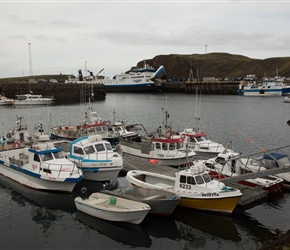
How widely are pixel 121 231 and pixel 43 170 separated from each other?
7.84m

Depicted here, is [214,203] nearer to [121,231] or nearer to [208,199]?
[208,199]

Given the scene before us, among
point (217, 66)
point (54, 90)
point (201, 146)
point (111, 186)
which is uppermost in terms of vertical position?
point (217, 66)

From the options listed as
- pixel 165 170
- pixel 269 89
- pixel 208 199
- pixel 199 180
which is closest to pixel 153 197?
pixel 199 180

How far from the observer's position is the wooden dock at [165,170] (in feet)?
63.7

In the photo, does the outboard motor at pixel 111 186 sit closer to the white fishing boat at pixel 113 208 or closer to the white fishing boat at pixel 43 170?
the white fishing boat at pixel 113 208

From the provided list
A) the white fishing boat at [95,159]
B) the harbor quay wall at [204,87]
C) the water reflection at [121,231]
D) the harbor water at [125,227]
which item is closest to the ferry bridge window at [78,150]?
the white fishing boat at [95,159]

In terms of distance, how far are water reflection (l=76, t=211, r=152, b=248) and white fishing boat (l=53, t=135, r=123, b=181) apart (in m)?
5.32

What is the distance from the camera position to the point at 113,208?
1694 centimetres

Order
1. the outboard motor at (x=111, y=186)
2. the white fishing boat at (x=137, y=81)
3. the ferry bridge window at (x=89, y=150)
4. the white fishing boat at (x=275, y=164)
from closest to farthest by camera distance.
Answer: the outboard motor at (x=111, y=186) → the white fishing boat at (x=275, y=164) → the ferry bridge window at (x=89, y=150) → the white fishing boat at (x=137, y=81)

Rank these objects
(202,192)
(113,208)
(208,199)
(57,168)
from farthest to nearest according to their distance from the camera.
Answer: (57,168) < (202,192) < (208,199) < (113,208)

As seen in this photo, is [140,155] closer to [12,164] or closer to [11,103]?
[12,164]

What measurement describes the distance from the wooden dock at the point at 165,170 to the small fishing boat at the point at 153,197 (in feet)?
12.9

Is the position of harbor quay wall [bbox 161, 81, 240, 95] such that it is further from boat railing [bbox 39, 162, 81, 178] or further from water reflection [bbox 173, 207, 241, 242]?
water reflection [bbox 173, 207, 241, 242]

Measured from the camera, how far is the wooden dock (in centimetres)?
1941
